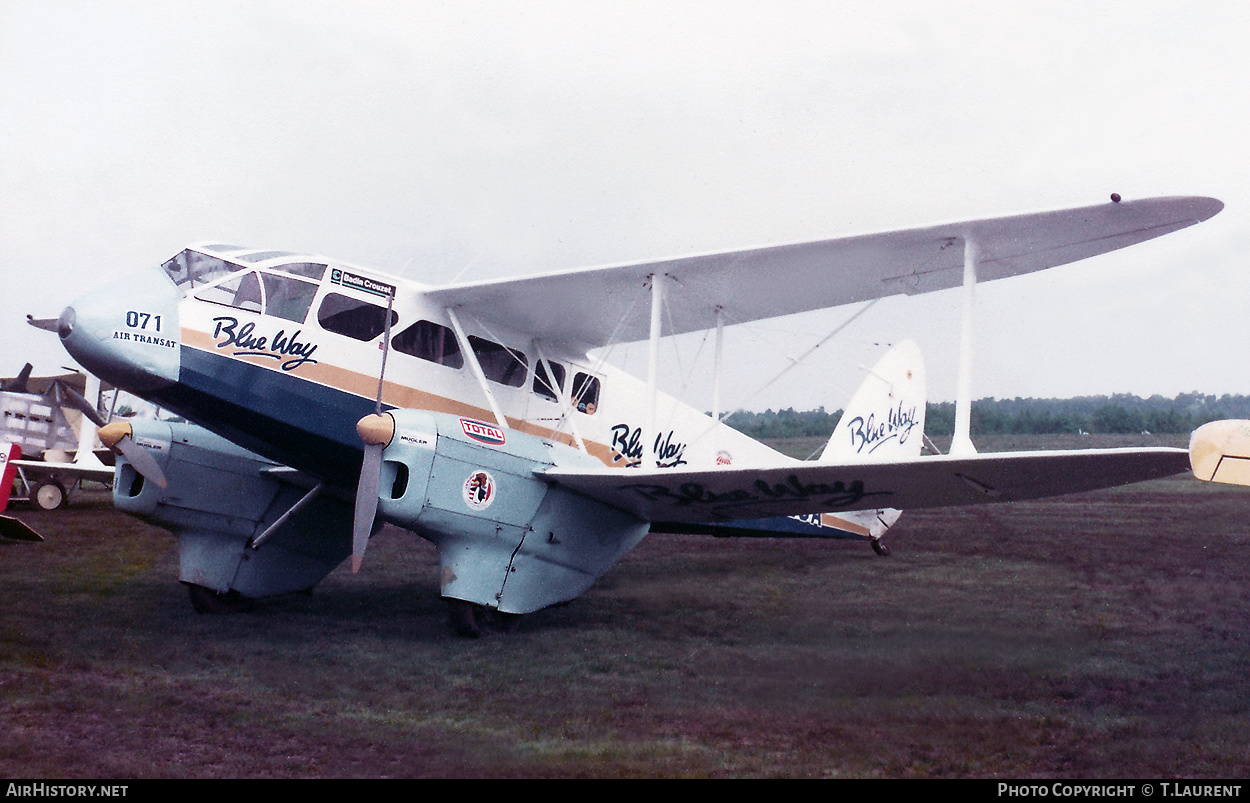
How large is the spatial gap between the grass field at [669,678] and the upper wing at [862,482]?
3.34ft

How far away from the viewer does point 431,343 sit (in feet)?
28.1

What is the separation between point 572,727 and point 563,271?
470 centimetres

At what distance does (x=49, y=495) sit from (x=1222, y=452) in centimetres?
2202

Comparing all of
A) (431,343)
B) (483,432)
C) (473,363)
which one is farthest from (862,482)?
(431,343)

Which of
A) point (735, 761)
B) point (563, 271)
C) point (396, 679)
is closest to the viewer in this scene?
point (735, 761)

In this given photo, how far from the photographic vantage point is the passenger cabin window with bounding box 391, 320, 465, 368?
27.5 feet

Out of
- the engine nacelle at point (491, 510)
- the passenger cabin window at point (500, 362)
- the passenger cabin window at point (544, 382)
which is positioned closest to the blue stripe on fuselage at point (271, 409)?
the engine nacelle at point (491, 510)

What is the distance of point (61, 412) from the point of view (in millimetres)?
19906

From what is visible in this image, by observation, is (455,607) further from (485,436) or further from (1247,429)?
(1247,429)

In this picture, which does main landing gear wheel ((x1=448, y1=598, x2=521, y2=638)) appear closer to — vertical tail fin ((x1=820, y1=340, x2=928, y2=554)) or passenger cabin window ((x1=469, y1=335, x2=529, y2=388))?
passenger cabin window ((x1=469, y1=335, x2=529, y2=388))

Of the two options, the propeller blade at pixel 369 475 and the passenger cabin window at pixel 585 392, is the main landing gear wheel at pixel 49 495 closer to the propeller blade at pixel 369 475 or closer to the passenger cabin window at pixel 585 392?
the passenger cabin window at pixel 585 392

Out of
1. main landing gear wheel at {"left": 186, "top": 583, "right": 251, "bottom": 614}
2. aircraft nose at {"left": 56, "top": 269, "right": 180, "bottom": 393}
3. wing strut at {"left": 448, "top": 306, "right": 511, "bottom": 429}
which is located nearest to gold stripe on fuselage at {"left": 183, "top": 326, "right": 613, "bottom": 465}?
aircraft nose at {"left": 56, "top": 269, "right": 180, "bottom": 393}

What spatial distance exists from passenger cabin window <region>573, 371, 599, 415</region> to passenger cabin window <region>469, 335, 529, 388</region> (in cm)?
74

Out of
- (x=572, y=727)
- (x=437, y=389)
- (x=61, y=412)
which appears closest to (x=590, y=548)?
(x=437, y=389)
